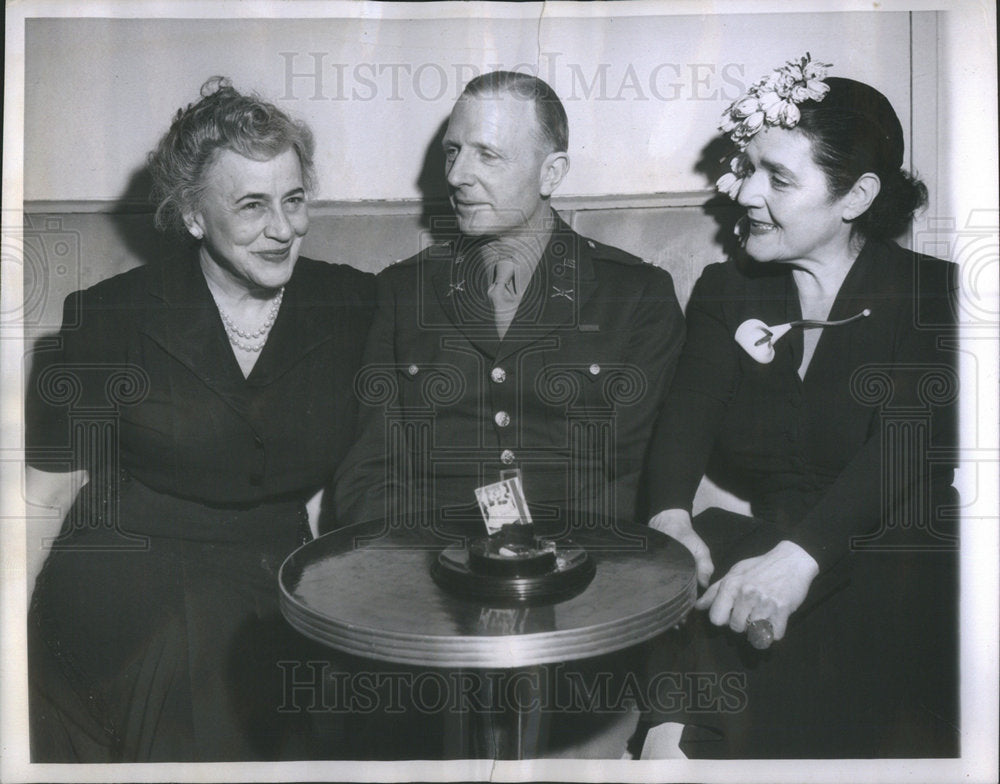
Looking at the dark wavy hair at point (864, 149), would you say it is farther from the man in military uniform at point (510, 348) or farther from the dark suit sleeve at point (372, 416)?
the dark suit sleeve at point (372, 416)

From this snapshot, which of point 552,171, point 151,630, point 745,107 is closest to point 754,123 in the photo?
point 745,107

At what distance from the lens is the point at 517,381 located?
5.24ft

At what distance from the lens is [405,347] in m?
1.62

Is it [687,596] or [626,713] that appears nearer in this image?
[687,596]

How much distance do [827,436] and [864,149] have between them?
513 mm

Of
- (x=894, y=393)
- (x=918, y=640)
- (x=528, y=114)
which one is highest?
(x=528, y=114)

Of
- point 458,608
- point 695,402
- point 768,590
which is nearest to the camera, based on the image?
point 458,608

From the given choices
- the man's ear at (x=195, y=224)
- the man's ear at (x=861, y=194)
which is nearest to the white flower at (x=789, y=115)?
the man's ear at (x=861, y=194)

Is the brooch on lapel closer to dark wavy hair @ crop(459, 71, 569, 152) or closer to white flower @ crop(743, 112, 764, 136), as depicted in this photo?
white flower @ crop(743, 112, 764, 136)

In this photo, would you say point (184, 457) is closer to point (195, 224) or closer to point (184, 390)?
point (184, 390)

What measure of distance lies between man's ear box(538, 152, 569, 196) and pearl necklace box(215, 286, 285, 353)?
0.52 metres

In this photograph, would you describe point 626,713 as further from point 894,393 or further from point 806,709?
point 894,393

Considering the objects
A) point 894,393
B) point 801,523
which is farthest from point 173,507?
point 894,393

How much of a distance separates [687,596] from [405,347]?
68 cm
